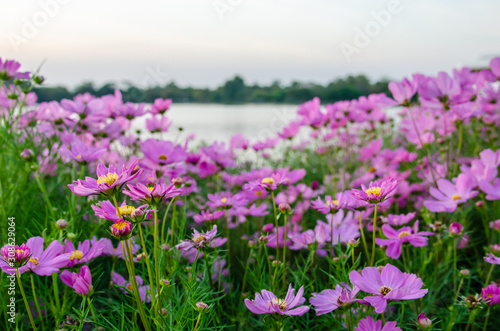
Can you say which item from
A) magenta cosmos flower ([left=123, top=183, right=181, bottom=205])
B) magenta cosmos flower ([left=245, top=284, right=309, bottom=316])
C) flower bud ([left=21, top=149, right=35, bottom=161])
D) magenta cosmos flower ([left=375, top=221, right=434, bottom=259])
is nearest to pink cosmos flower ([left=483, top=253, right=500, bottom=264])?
magenta cosmos flower ([left=375, top=221, right=434, bottom=259])

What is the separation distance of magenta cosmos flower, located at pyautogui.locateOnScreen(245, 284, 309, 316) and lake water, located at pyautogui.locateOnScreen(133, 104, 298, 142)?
914mm

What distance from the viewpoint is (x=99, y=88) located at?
193cm

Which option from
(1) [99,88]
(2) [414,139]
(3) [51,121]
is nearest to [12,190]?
(3) [51,121]

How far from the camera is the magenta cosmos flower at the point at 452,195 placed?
3.18ft

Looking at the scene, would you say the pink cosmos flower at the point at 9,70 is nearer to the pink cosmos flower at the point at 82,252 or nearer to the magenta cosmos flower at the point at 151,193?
the pink cosmos flower at the point at 82,252

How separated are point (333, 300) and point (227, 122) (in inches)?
88.7

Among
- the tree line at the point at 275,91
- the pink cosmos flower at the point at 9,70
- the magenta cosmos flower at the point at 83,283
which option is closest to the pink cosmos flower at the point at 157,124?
the pink cosmos flower at the point at 9,70

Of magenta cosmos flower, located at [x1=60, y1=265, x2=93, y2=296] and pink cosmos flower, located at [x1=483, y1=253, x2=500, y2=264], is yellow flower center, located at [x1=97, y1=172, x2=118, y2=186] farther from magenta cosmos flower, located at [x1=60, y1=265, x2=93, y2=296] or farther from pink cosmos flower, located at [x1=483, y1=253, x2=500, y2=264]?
pink cosmos flower, located at [x1=483, y1=253, x2=500, y2=264]

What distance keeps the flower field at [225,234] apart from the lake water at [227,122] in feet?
0.26

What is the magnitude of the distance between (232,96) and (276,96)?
41 cm

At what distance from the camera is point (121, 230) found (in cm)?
52

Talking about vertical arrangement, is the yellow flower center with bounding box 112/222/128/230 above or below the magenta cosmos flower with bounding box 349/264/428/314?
above

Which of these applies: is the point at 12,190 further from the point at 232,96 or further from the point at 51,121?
the point at 232,96

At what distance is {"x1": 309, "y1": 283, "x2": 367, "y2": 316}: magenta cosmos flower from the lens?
0.60 meters
